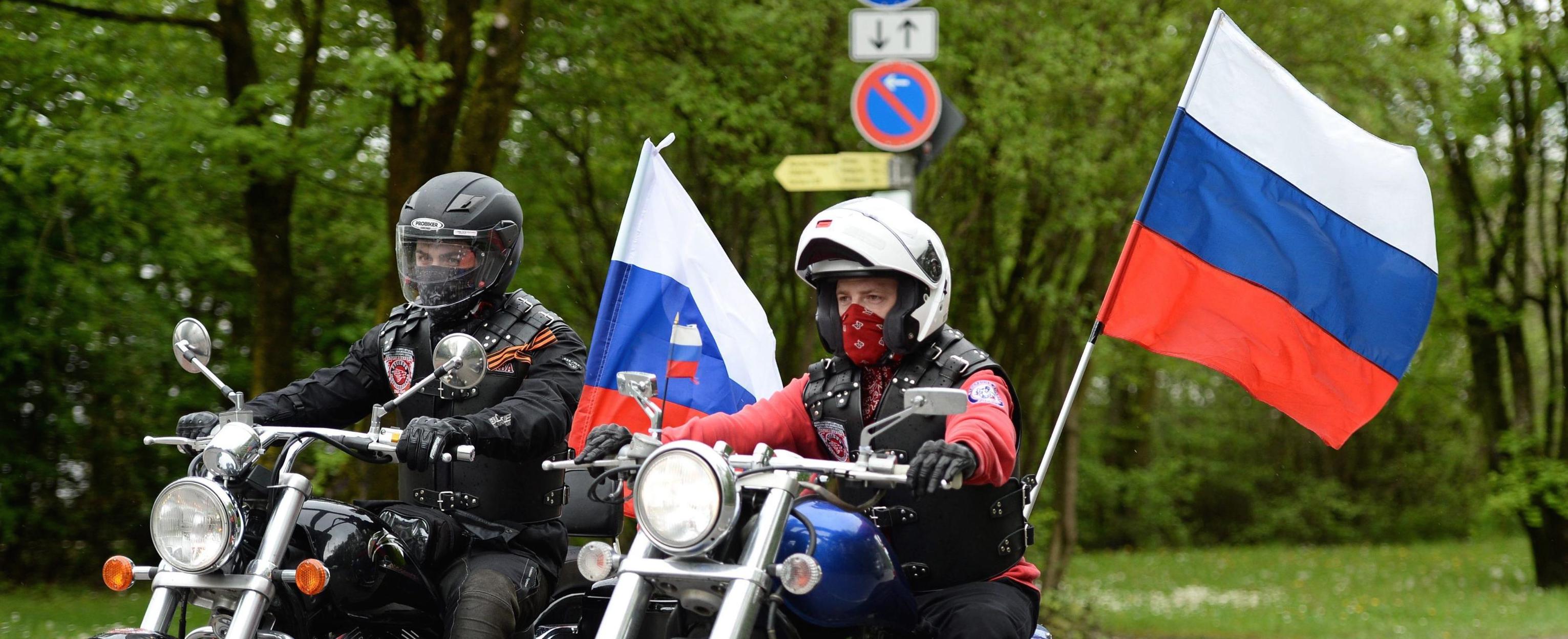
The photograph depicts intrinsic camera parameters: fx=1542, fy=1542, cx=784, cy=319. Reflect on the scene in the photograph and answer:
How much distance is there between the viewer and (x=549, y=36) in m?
11.9

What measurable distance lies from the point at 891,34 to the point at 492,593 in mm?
4520

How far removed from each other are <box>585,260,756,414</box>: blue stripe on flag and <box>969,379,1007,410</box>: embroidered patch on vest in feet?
5.88

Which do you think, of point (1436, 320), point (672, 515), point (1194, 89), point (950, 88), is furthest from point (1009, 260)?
point (672, 515)

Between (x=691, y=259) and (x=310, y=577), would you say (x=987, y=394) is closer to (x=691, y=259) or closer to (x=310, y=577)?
(x=310, y=577)

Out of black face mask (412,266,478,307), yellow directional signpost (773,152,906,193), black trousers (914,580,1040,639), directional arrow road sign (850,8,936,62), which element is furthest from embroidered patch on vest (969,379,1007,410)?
directional arrow road sign (850,8,936,62)

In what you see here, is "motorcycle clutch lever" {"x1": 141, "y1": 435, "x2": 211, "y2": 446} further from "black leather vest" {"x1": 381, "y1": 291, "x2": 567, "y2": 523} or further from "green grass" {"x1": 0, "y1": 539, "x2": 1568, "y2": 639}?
"green grass" {"x1": 0, "y1": 539, "x2": 1568, "y2": 639}

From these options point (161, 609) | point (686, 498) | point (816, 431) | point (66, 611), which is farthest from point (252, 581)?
point (66, 611)

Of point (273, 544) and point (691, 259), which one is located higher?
point (691, 259)

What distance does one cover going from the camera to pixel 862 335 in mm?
4148

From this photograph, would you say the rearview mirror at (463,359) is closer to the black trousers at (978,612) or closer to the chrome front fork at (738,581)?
the chrome front fork at (738,581)

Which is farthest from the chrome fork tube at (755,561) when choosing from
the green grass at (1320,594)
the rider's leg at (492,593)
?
the green grass at (1320,594)

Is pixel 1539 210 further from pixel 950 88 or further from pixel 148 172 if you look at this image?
pixel 148 172

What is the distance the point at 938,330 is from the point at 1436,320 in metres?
14.9

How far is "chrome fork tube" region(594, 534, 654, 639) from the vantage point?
3068mm
